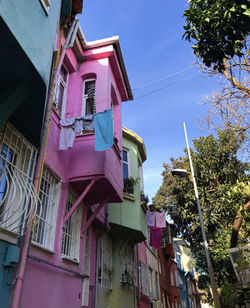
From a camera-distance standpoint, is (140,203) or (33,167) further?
(140,203)

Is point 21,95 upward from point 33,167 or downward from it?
upward

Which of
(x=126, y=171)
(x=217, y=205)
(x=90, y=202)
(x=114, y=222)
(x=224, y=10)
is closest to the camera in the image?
(x=224, y=10)

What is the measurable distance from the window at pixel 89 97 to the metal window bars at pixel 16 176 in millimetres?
3854

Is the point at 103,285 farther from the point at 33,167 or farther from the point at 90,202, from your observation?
the point at 33,167

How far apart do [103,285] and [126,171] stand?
18.5 ft

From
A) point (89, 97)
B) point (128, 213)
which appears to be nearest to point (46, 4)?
point (89, 97)

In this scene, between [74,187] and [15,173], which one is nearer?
[15,173]

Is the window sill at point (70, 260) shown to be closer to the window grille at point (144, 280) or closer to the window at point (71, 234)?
the window at point (71, 234)

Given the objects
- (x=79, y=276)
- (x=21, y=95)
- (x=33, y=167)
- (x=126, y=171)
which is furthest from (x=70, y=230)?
(x=126, y=171)

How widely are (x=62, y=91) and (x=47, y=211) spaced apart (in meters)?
4.15

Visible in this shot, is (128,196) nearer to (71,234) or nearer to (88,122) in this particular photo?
(71,234)

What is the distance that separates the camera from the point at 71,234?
8.00 meters

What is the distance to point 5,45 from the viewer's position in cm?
409

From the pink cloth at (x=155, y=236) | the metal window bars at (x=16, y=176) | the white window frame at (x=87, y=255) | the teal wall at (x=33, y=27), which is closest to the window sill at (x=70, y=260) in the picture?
the white window frame at (x=87, y=255)
